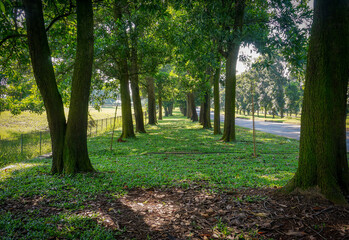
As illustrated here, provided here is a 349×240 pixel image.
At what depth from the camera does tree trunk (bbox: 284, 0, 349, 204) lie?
3904mm

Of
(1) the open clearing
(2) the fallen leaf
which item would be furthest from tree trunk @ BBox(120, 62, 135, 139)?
(2) the fallen leaf

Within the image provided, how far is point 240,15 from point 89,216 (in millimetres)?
12420

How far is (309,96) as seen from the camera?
4.16 metres

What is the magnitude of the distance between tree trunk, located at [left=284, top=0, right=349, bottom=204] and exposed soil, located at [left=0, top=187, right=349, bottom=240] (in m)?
0.45

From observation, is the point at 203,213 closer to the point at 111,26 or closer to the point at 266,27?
the point at 111,26

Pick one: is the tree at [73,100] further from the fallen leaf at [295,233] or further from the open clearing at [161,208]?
the fallen leaf at [295,233]

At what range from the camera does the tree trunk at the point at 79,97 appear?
20.2ft

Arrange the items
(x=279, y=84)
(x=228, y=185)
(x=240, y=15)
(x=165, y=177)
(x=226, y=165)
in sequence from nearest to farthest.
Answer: (x=228, y=185)
(x=165, y=177)
(x=226, y=165)
(x=240, y=15)
(x=279, y=84)

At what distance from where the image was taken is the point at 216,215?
3.87m

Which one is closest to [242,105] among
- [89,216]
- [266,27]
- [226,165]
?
[266,27]

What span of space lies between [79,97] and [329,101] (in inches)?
229

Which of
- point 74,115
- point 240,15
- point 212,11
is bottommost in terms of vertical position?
point 74,115

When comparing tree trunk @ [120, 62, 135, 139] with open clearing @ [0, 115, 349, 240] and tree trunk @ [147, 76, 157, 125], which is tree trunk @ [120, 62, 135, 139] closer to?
open clearing @ [0, 115, 349, 240]

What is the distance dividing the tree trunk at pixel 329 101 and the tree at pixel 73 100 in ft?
18.0
